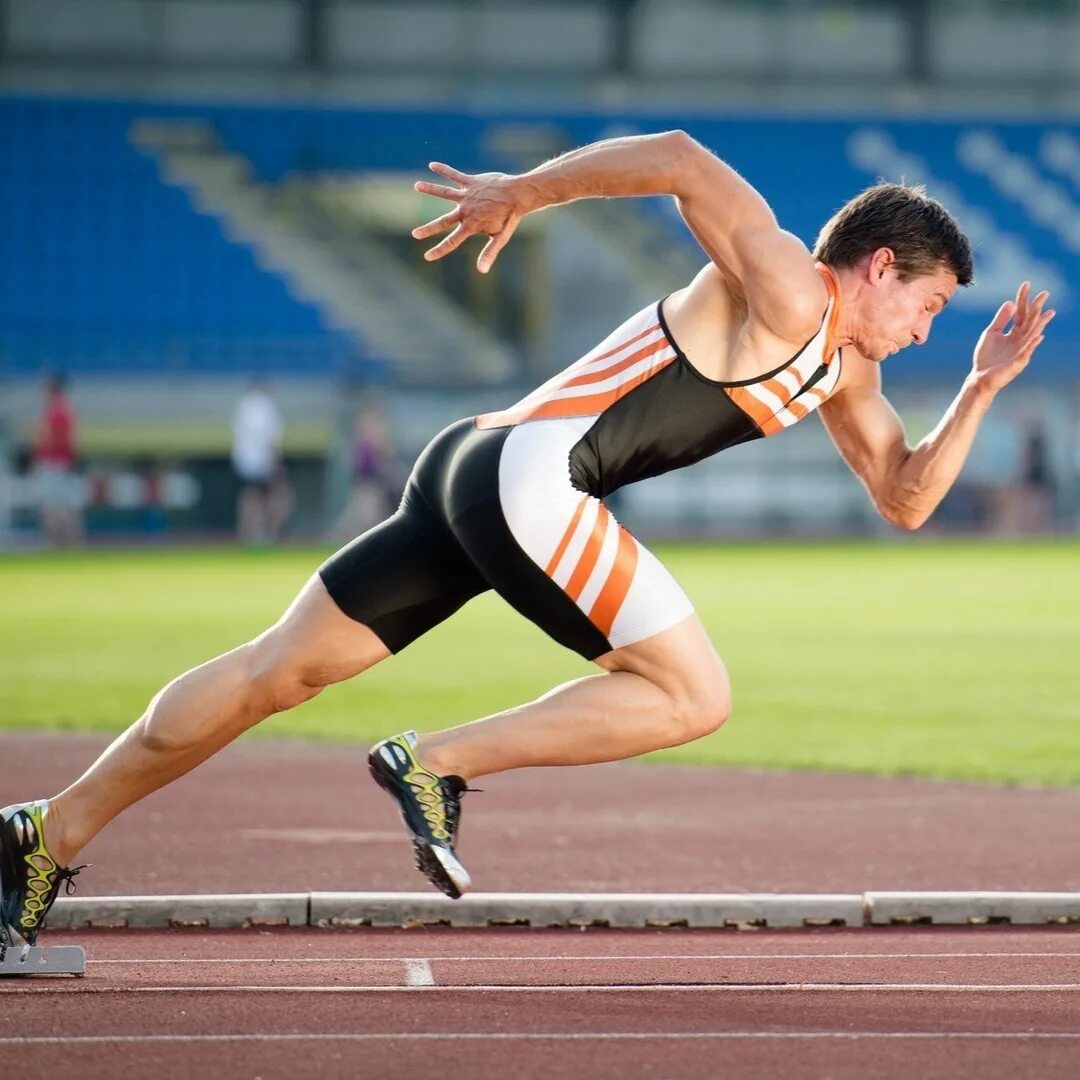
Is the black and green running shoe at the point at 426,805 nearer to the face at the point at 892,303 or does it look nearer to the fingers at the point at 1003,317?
the face at the point at 892,303

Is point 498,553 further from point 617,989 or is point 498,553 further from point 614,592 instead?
point 617,989

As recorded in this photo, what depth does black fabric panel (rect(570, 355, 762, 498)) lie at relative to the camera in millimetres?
5414

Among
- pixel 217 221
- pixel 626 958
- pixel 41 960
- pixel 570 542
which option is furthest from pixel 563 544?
pixel 217 221

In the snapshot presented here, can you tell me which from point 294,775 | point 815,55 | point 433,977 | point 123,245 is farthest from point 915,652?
point 815,55

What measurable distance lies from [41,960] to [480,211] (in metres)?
2.46

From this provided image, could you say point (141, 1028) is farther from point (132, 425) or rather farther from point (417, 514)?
point (132, 425)

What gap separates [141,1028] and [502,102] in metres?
38.7

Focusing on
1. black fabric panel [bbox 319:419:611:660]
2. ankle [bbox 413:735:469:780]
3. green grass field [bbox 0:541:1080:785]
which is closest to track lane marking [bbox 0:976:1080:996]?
ankle [bbox 413:735:469:780]

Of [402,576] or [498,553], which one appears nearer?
[498,553]

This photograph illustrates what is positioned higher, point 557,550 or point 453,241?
point 453,241

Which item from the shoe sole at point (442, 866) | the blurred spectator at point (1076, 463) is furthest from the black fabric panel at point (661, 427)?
the blurred spectator at point (1076, 463)

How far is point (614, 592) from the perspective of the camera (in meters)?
5.30

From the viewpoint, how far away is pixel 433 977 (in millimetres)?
5781

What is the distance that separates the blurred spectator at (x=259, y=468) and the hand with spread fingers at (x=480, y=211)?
2576 centimetres
